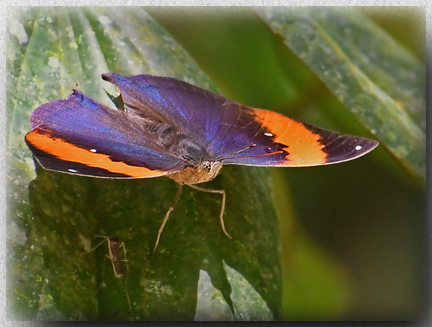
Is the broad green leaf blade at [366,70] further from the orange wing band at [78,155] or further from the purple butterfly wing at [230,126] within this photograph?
the orange wing band at [78,155]

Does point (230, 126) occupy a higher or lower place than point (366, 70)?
lower

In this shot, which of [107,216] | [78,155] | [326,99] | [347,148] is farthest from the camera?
[326,99]

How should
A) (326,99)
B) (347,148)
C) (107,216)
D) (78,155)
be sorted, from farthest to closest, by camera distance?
(326,99) → (107,216) → (347,148) → (78,155)

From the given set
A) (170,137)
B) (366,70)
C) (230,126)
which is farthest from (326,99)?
(170,137)

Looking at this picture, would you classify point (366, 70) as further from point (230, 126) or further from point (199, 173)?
point (199, 173)

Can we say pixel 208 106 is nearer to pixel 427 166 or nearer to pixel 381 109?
pixel 381 109

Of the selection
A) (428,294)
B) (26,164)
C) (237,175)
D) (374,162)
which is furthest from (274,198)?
(26,164)
